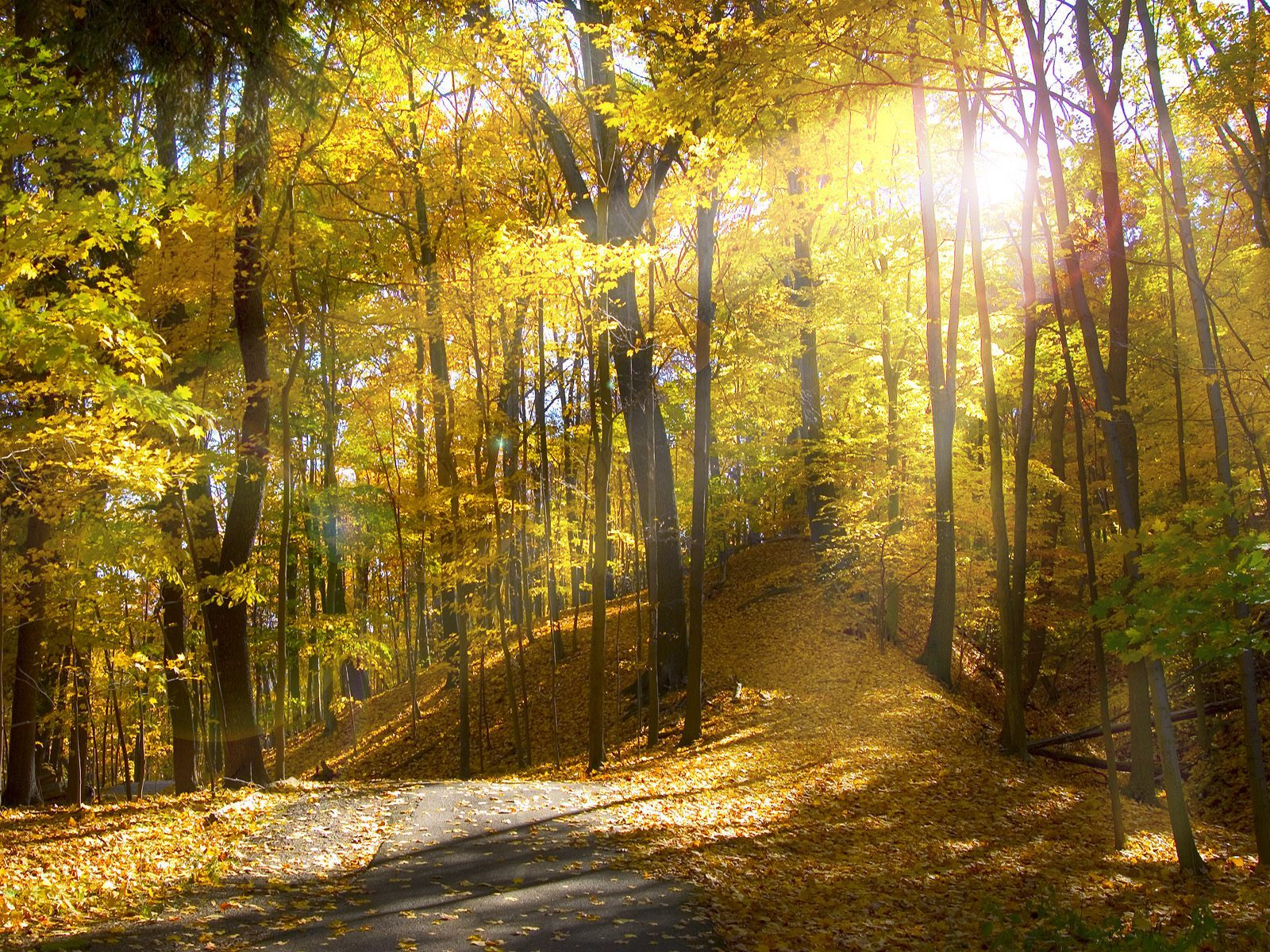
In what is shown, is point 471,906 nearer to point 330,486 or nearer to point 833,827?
point 833,827

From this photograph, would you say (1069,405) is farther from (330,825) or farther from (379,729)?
(379,729)

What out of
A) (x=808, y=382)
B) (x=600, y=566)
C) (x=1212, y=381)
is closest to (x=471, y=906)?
(x=600, y=566)

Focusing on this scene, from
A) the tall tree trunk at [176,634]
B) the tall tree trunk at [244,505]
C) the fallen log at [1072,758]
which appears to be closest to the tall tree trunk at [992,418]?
the fallen log at [1072,758]

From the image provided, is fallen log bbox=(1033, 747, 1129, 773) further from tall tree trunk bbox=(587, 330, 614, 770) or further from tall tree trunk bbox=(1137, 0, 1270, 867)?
tall tree trunk bbox=(587, 330, 614, 770)

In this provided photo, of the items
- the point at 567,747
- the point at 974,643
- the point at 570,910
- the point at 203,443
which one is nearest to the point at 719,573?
the point at 974,643

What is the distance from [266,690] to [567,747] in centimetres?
1956

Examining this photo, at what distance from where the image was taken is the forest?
6.89 metres

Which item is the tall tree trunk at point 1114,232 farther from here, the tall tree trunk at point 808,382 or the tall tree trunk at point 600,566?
the tall tree trunk at point 808,382

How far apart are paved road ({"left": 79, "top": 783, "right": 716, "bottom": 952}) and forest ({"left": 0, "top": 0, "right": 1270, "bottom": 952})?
118mm

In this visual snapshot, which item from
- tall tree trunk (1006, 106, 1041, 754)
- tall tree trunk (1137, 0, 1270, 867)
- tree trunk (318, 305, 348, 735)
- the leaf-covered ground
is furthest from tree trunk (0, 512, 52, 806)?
tall tree trunk (1137, 0, 1270, 867)

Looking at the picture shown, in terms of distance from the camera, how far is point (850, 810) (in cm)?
929

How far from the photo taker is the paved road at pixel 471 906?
5051 millimetres

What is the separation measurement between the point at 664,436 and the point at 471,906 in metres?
9.66

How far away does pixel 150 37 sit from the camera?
7.29 m
